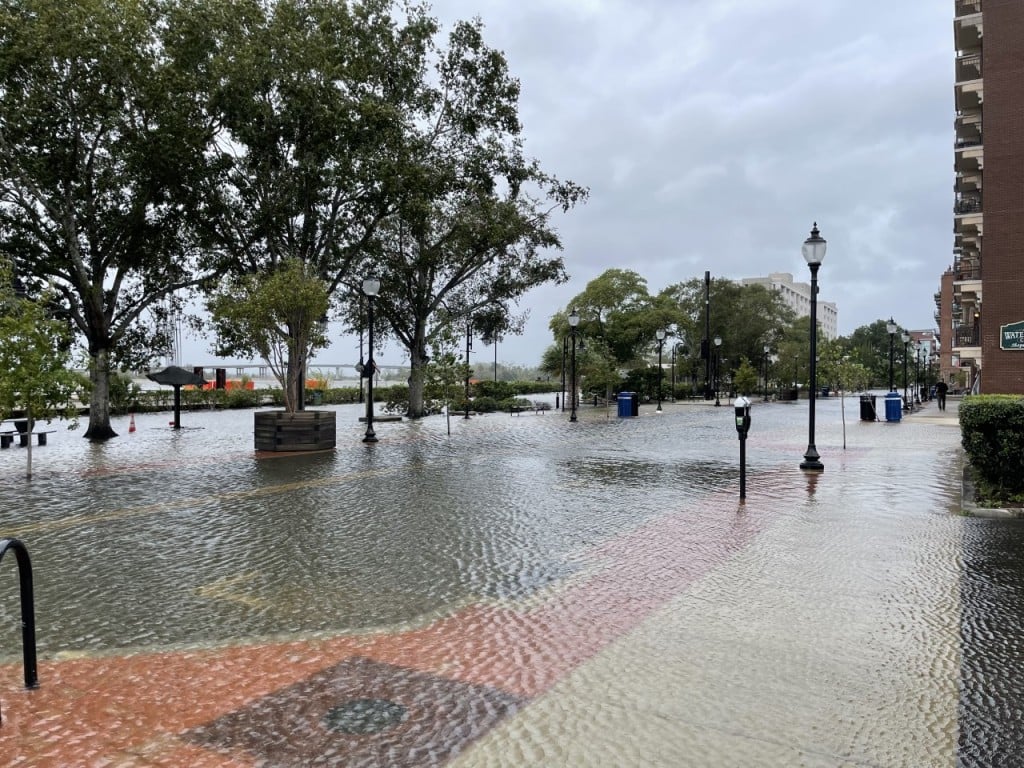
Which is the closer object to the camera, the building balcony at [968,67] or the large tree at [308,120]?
the large tree at [308,120]

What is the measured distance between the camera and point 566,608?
5043mm

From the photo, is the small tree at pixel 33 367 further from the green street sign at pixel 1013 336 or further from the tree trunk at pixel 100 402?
the green street sign at pixel 1013 336

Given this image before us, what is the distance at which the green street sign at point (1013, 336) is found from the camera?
76.1 ft

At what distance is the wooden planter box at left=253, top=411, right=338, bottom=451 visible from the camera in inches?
632

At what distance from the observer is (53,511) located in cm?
866

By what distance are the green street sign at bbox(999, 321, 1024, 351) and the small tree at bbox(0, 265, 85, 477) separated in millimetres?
26552

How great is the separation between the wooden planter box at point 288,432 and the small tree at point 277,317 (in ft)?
2.80

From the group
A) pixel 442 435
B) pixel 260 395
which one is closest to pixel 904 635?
pixel 442 435

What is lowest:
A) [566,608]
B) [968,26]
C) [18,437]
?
[566,608]

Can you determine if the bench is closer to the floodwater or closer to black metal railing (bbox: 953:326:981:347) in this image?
the floodwater

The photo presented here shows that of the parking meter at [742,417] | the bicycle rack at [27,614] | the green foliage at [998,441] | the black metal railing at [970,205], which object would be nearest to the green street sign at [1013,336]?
the black metal railing at [970,205]

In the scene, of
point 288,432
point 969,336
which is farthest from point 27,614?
point 969,336

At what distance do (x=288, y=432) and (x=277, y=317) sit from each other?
274cm

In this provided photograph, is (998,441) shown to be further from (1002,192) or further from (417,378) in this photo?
(417,378)
